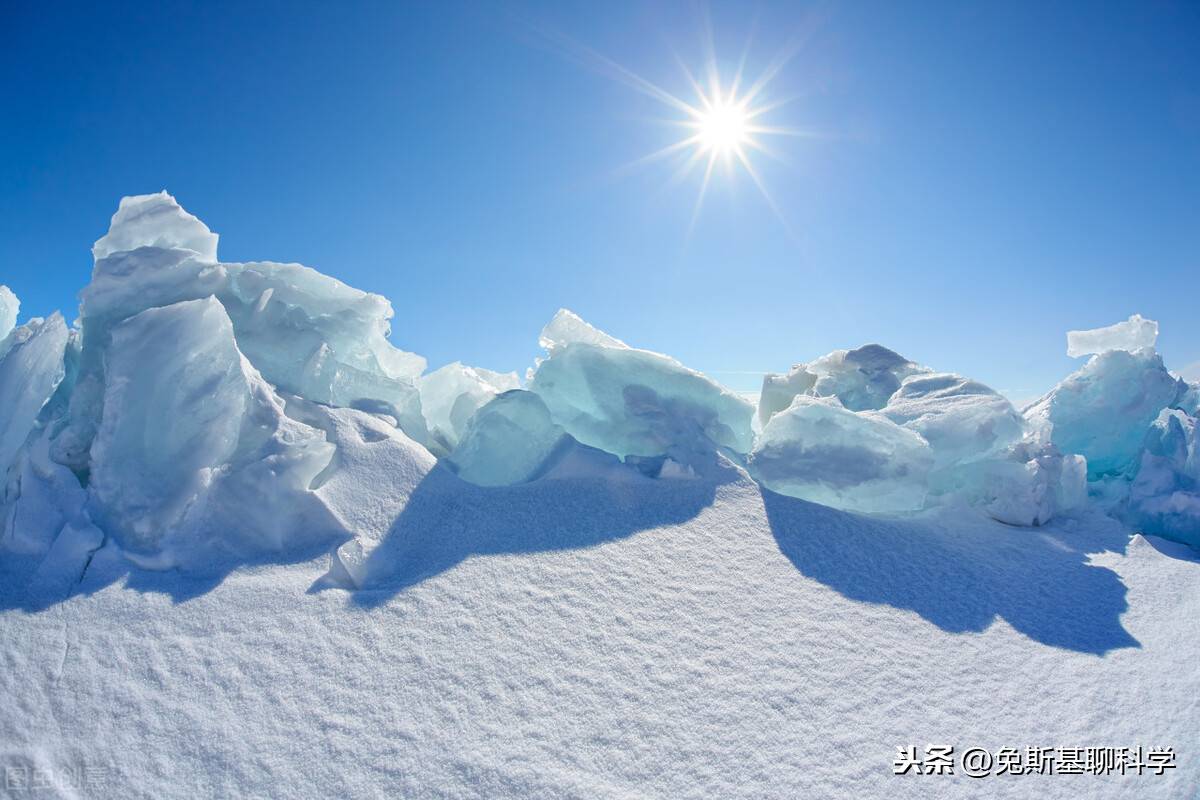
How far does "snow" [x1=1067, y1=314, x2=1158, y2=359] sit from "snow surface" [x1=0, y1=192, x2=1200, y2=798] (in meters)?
0.31

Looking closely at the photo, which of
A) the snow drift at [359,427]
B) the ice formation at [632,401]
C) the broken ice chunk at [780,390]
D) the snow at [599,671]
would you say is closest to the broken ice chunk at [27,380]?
the snow drift at [359,427]

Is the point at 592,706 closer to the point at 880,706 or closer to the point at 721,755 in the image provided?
the point at 721,755

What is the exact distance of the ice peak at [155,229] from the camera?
395cm

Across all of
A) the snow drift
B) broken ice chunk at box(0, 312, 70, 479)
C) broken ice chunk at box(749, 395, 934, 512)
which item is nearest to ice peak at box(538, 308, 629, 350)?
the snow drift

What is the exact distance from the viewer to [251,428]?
11.3 feet

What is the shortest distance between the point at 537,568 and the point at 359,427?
1788mm

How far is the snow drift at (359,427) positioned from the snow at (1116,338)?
17mm

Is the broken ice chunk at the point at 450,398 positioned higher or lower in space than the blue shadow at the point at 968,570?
higher

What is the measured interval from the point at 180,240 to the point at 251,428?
1734mm

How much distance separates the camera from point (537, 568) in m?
2.97

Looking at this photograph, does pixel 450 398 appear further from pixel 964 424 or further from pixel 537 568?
Result: pixel 964 424

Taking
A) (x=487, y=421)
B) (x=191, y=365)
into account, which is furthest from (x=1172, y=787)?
(x=191, y=365)

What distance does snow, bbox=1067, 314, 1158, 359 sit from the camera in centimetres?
551

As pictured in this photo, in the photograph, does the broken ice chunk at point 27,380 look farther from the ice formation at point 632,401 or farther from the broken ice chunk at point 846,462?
the broken ice chunk at point 846,462
